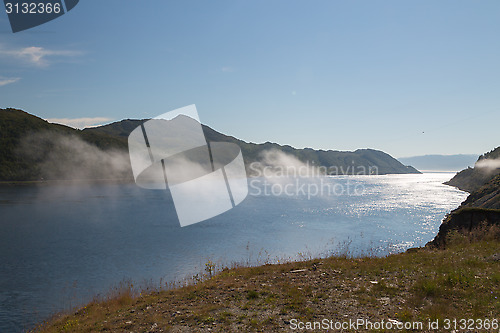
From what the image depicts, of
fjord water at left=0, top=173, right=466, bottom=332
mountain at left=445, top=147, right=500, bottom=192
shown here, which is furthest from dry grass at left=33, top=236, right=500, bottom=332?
mountain at left=445, top=147, right=500, bottom=192

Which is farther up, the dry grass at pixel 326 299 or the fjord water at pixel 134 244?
the dry grass at pixel 326 299

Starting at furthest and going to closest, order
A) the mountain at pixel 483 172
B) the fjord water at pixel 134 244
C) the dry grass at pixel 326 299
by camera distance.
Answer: the mountain at pixel 483 172
the fjord water at pixel 134 244
the dry grass at pixel 326 299

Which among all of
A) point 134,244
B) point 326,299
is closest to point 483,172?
point 134,244

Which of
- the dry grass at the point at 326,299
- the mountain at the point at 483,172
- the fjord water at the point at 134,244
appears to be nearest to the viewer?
the dry grass at the point at 326,299

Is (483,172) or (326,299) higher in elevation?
(483,172)

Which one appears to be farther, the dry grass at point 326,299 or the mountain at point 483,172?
the mountain at point 483,172

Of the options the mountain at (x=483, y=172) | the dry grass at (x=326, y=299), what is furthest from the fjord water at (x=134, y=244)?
the mountain at (x=483, y=172)

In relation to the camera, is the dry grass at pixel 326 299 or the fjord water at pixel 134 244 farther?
the fjord water at pixel 134 244

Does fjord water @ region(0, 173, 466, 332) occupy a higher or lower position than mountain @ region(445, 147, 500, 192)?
lower

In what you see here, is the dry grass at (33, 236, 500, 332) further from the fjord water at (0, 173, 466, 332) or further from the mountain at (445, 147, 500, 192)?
the mountain at (445, 147, 500, 192)

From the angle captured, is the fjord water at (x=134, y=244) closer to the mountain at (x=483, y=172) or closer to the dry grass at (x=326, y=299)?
the dry grass at (x=326, y=299)

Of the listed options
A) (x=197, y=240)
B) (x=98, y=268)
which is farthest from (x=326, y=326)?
(x=197, y=240)

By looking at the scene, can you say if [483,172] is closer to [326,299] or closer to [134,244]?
[134,244]

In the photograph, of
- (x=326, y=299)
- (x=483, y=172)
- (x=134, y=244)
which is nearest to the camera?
(x=326, y=299)
